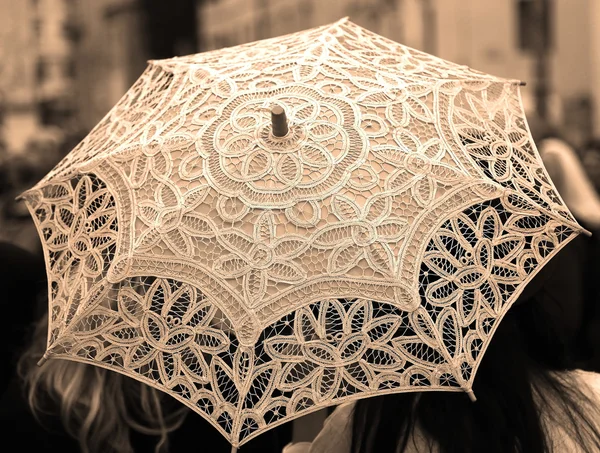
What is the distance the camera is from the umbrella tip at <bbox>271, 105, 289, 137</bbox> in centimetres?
205

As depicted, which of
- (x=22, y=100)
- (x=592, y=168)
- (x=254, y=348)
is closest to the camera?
(x=254, y=348)

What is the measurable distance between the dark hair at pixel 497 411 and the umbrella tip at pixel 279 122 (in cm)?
72

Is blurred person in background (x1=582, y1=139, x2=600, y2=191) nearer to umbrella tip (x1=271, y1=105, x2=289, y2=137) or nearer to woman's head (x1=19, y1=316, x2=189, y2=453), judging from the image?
woman's head (x1=19, y1=316, x2=189, y2=453)

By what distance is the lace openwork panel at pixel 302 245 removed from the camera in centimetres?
204

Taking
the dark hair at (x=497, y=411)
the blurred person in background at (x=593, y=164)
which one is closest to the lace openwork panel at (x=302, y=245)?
the dark hair at (x=497, y=411)

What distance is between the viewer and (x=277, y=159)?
6.96 feet

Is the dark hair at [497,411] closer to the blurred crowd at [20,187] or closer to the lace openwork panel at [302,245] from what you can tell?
the lace openwork panel at [302,245]

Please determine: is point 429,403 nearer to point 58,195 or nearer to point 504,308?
point 504,308

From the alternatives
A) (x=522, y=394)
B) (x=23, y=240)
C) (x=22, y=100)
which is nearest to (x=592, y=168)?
(x=23, y=240)

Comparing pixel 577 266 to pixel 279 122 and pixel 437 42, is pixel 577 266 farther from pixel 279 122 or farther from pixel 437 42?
pixel 437 42

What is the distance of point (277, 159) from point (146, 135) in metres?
0.43

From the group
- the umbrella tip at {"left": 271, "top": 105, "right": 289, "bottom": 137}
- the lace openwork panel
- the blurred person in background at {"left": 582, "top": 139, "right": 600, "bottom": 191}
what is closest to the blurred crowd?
the lace openwork panel

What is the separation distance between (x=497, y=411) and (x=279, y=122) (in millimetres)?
905

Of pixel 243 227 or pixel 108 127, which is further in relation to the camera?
pixel 108 127
